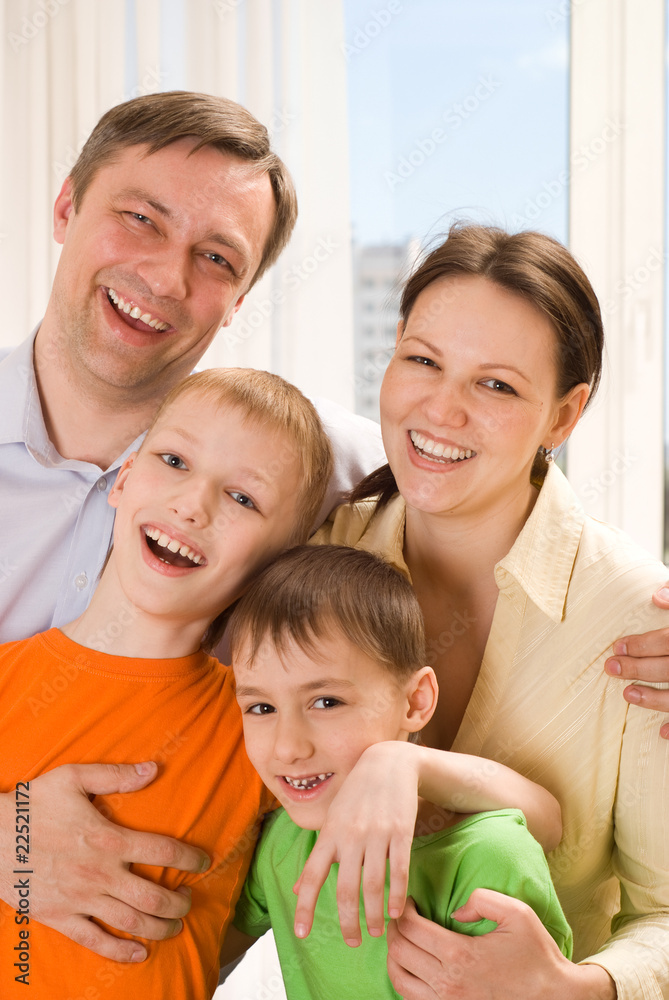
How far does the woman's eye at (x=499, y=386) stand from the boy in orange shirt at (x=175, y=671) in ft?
0.91

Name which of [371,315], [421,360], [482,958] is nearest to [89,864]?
[482,958]

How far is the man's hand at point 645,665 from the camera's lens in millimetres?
1165

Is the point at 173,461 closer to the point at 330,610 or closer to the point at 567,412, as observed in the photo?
the point at 330,610

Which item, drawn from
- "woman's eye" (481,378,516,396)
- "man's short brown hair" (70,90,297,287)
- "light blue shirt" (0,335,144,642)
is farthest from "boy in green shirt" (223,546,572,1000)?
"man's short brown hair" (70,90,297,287)

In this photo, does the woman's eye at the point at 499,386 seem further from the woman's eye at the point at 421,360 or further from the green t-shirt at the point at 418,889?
the green t-shirt at the point at 418,889

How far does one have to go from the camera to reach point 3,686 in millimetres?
1228

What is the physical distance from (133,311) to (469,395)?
25.9 inches

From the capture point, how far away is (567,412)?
1391 mm

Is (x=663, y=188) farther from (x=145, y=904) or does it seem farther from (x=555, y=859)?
(x=145, y=904)

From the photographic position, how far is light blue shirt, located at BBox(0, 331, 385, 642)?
1502mm

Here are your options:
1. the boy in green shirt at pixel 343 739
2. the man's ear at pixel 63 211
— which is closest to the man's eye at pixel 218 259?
the man's ear at pixel 63 211

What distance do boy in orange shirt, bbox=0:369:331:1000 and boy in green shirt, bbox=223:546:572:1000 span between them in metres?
0.09

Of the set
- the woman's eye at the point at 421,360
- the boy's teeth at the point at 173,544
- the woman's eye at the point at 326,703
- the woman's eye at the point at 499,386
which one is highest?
the woman's eye at the point at 421,360

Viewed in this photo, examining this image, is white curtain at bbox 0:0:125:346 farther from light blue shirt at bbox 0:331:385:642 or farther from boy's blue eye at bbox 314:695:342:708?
boy's blue eye at bbox 314:695:342:708
